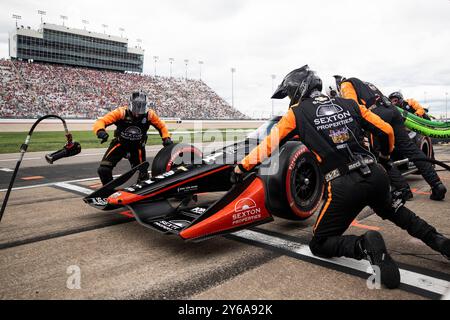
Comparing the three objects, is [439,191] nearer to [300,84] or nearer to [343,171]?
[343,171]

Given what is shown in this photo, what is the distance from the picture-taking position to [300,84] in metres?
3.11

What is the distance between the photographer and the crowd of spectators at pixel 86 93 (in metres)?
43.8

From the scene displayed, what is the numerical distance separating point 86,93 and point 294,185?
173ft

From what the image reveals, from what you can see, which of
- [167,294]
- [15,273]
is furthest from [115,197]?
[167,294]

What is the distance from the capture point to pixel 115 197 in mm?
3744

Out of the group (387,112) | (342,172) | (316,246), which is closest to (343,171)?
(342,172)

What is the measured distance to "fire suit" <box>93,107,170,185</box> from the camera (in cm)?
547

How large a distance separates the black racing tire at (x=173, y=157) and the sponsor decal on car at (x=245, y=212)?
1.61 m

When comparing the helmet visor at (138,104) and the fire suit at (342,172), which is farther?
the helmet visor at (138,104)

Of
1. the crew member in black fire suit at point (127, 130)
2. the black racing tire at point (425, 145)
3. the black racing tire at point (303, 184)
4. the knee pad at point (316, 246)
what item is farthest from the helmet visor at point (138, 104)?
the black racing tire at point (425, 145)

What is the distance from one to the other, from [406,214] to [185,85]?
67.9m

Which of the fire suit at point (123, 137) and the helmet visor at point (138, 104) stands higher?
the helmet visor at point (138, 104)

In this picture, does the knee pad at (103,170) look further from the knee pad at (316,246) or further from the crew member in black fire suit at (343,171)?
the knee pad at (316,246)

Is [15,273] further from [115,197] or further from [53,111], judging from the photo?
[53,111]
